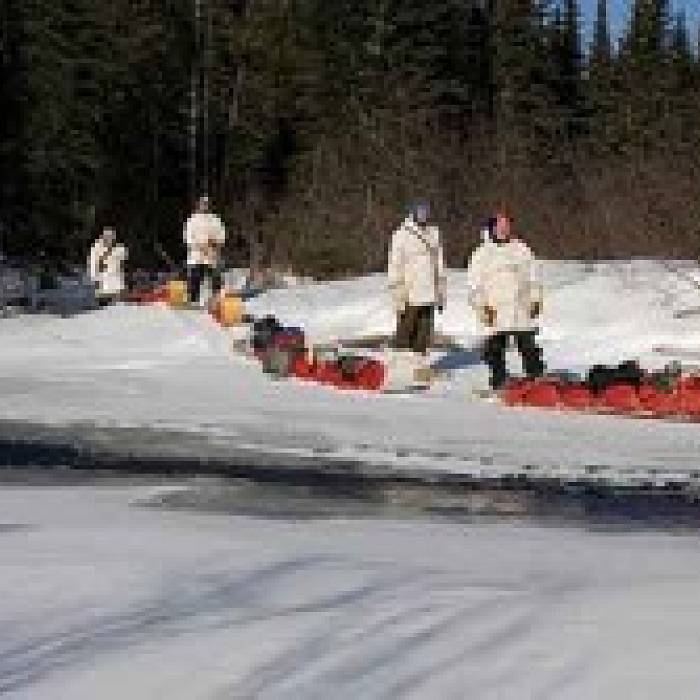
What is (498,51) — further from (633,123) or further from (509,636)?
(509,636)

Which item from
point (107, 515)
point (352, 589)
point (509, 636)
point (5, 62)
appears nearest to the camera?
point (509, 636)

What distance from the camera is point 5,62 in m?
51.8

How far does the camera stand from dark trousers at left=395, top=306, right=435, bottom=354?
18.7m

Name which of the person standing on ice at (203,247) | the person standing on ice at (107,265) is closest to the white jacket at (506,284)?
the person standing on ice at (203,247)

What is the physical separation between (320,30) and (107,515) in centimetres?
5541

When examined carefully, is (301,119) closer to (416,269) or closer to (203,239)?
(203,239)

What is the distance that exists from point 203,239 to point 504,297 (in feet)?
37.1

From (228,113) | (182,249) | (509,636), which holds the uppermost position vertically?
(228,113)

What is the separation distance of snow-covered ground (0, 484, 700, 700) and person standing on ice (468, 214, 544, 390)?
880 centimetres

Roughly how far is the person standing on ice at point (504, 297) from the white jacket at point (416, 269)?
2.85ft

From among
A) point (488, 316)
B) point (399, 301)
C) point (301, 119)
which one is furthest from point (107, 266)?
point (301, 119)

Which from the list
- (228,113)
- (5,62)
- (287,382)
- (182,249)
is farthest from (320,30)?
(287,382)

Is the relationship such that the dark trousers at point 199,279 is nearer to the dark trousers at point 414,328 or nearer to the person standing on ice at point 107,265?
the person standing on ice at point 107,265

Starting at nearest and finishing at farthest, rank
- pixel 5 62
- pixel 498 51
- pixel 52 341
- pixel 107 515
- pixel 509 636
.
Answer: pixel 509 636
pixel 107 515
pixel 52 341
pixel 5 62
pixel 498 51
